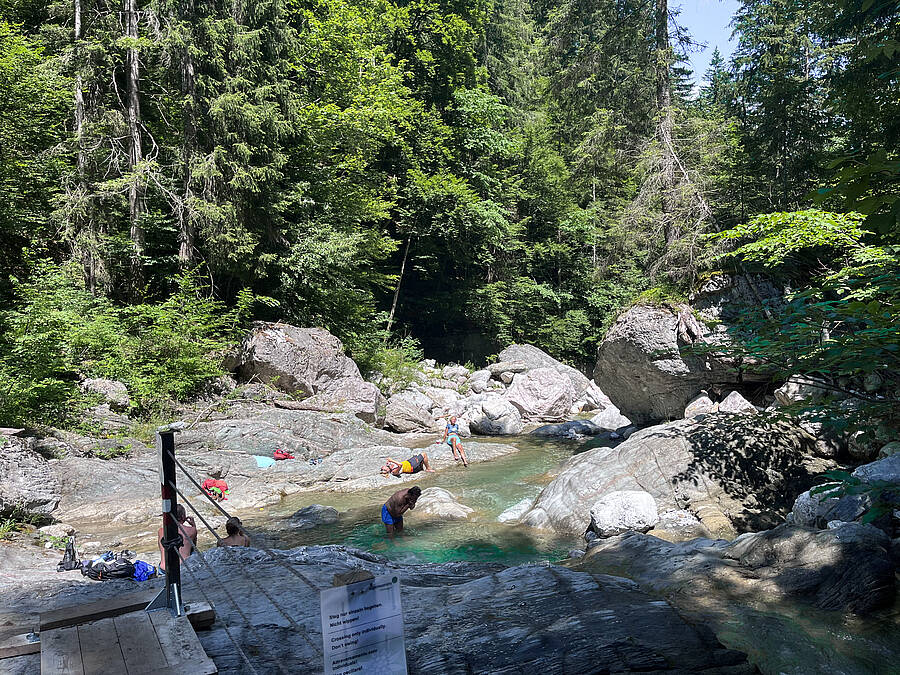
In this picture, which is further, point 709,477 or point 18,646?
point 709,477

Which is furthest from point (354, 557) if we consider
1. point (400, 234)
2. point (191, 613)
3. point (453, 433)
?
point (400, 234)

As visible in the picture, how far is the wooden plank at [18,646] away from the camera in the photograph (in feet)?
11.0

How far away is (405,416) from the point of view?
20.1m

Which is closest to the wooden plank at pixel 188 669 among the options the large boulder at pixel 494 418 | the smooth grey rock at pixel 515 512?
the smooth grey rock at pixel 515 512

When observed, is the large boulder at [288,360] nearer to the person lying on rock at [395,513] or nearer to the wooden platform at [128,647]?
the person lying on rock at [395,513]

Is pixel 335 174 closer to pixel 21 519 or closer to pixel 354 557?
pixel 21 519

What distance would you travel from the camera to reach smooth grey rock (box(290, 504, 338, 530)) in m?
10.5

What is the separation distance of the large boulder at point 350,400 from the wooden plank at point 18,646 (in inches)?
566

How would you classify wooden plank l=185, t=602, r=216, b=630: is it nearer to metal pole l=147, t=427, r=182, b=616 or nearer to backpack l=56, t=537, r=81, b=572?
metal pole l=147, t=427, r=182, b=616

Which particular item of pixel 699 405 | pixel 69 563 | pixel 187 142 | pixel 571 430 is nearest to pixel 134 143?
pixel 187 142

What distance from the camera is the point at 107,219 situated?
1708 cm

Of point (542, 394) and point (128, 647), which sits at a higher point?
point (128, 647)

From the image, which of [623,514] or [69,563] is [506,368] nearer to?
[623,514]

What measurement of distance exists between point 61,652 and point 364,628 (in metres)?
1.96
